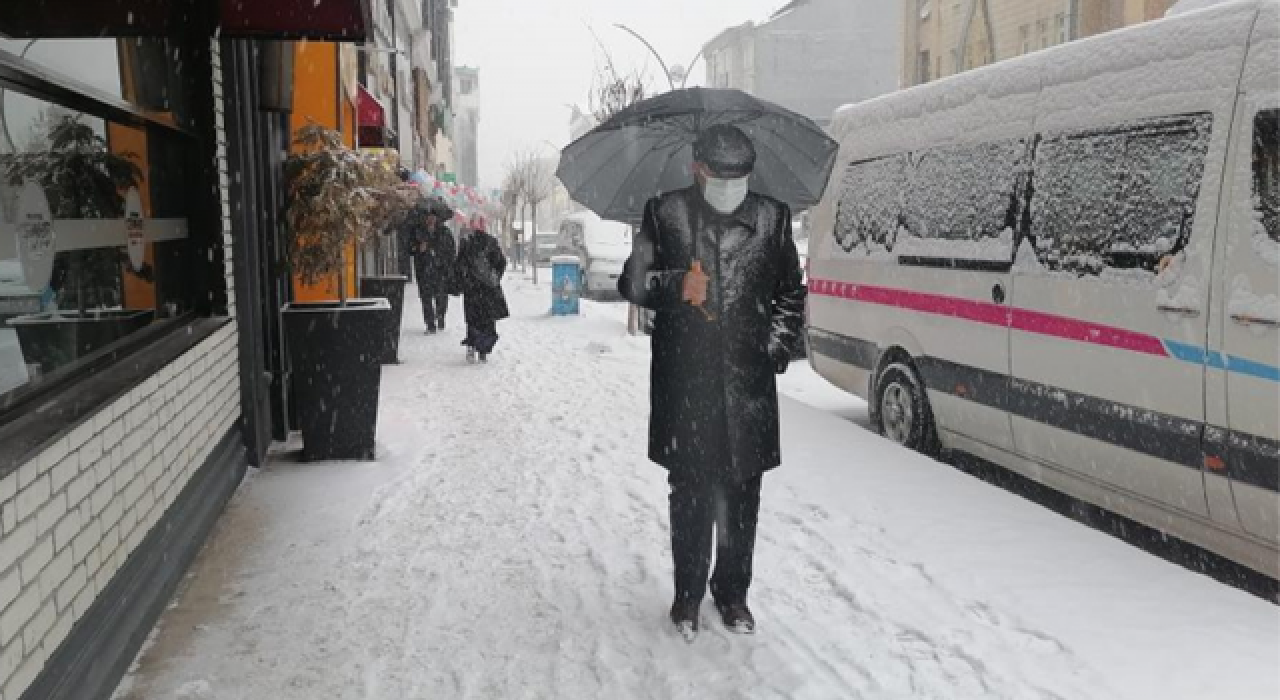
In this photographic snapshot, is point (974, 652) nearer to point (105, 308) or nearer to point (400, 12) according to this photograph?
point (105, 308)

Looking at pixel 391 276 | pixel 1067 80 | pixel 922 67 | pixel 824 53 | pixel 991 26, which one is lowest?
pixel 391 276

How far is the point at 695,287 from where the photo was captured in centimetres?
412

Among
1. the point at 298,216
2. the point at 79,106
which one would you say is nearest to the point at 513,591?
the point at 79,106

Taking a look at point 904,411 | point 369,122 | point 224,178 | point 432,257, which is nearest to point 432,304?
point 432,257

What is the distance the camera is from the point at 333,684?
3.87m

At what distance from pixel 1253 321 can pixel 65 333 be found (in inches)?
186

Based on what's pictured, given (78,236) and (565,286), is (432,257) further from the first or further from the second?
(78,236)

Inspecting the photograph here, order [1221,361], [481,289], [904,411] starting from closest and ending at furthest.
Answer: [1221,361]
[904,411]
[481,289]

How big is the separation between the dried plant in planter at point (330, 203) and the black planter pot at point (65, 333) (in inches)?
109

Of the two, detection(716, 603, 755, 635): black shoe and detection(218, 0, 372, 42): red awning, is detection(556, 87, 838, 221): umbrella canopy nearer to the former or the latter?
detection(218, 0, 372, 42): red awning

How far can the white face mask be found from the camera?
4.17 m

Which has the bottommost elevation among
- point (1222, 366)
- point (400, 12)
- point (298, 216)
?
point (1222, 366)

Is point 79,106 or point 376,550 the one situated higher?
point 79,106

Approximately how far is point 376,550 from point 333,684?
1553mm
